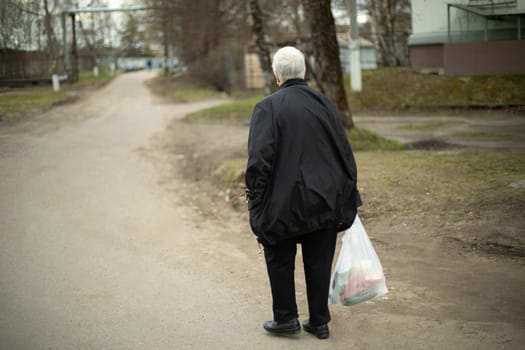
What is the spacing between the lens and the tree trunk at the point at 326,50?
12.4 meters

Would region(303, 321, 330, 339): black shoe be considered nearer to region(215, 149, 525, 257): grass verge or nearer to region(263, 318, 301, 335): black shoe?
region(263, 318, 301, 335): black shoe

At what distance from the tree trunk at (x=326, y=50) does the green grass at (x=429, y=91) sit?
7.14 ft

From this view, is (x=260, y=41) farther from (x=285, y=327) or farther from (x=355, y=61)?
(x=285, y=327)

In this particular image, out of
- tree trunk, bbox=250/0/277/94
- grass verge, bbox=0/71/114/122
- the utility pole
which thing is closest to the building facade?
tree trunk, bbox=250/0/277/94

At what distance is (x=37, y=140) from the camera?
26.9 feet

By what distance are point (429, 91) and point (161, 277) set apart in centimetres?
1104

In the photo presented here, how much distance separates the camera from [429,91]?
1516 centimetres

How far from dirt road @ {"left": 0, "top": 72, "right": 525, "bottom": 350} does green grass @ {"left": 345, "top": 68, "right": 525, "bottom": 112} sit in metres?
4.29

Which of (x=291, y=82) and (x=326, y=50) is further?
(x=326, y=50)

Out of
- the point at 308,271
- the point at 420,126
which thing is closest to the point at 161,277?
the point at 308,271

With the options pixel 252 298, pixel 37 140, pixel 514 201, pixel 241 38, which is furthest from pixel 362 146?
pixel 241 38

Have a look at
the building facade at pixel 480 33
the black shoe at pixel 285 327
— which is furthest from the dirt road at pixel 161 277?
the building facade at pixel 480 33

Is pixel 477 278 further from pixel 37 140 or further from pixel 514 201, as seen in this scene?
pixel 37 140

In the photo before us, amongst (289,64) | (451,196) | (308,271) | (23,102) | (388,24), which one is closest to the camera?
(289,64)
